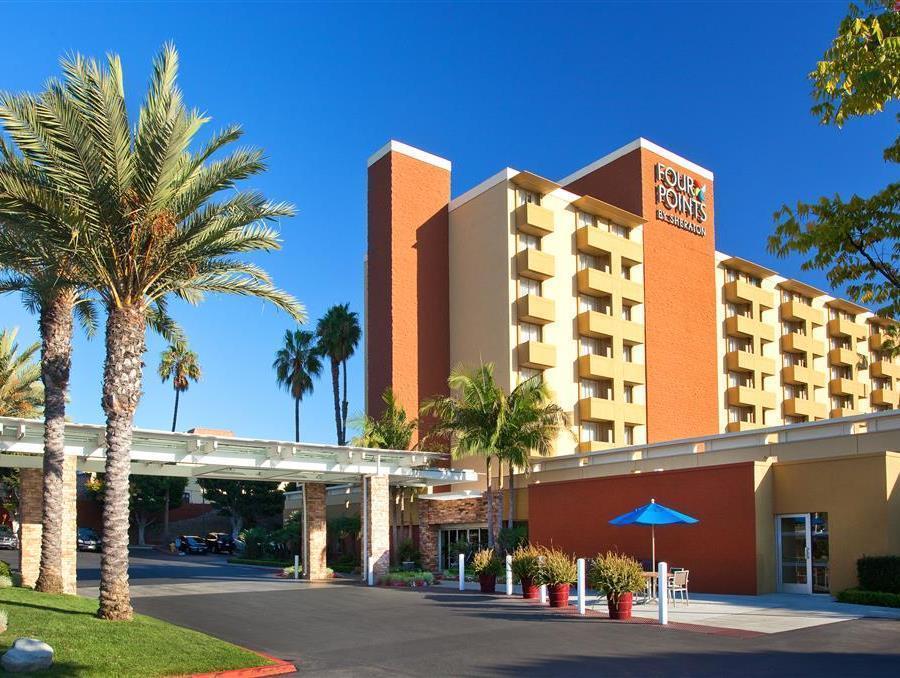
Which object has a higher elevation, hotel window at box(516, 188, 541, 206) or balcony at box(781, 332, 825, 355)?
hotel window at box(516, 188, 541, 206)

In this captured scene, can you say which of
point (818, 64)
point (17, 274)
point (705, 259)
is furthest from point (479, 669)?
point (705, 259)

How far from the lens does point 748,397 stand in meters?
54.2

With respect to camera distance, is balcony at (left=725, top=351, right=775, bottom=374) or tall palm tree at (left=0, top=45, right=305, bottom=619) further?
balcony at (left=725, top=351, right=775, bottom=374)

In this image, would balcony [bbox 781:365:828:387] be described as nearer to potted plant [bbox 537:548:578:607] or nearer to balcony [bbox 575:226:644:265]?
balcony [bbox 575:226:644:265]

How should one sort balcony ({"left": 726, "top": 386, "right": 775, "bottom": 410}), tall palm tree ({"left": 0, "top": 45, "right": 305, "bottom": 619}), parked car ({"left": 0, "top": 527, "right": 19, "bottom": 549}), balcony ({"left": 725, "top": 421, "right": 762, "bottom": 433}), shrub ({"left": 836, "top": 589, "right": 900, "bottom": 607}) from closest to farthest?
tall palm tree ({"left": 0, "top": 45, "right": 305, "bottom": 619}), shrub ({"left": 836, "top": 589, "right": 900, "bottom": 607}), balcony ({"left": 725, "top": 421, "right": 762, "bottom": 433}), balcony ({"left": 726, "top": 386, "right": 775, "bottom": 410}), parked car ({"left": 0, "top": 527, "right": 19, "bottom": 549})

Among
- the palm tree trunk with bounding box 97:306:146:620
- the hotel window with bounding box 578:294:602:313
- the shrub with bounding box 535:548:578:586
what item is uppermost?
the hotel window with bounding box 578:294:602:313

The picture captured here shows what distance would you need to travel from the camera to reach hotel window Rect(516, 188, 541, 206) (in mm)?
44781

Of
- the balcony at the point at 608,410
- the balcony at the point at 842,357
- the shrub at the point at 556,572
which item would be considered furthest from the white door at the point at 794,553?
the balcony at the point at 842,357

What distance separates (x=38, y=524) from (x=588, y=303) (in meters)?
29.8

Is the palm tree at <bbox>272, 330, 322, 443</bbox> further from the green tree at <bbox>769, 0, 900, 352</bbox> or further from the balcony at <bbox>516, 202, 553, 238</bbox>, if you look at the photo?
the green tree at <bbox>769, 0, 900, 352</bbox>

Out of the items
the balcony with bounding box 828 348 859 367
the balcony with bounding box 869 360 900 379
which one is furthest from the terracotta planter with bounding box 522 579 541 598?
the balcony with bounding box 869 360 900 379

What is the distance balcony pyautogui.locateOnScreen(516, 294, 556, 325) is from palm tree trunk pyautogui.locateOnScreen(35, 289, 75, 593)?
2463 cm

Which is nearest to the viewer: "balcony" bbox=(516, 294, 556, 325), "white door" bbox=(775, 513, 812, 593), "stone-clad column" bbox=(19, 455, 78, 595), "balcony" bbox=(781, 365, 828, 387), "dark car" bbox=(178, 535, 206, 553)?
"stone-clad column" bbox=(19, 455, 78, 595)

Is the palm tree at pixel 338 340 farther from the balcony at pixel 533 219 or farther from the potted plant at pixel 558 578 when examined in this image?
the potted plant at pixel 558 578
